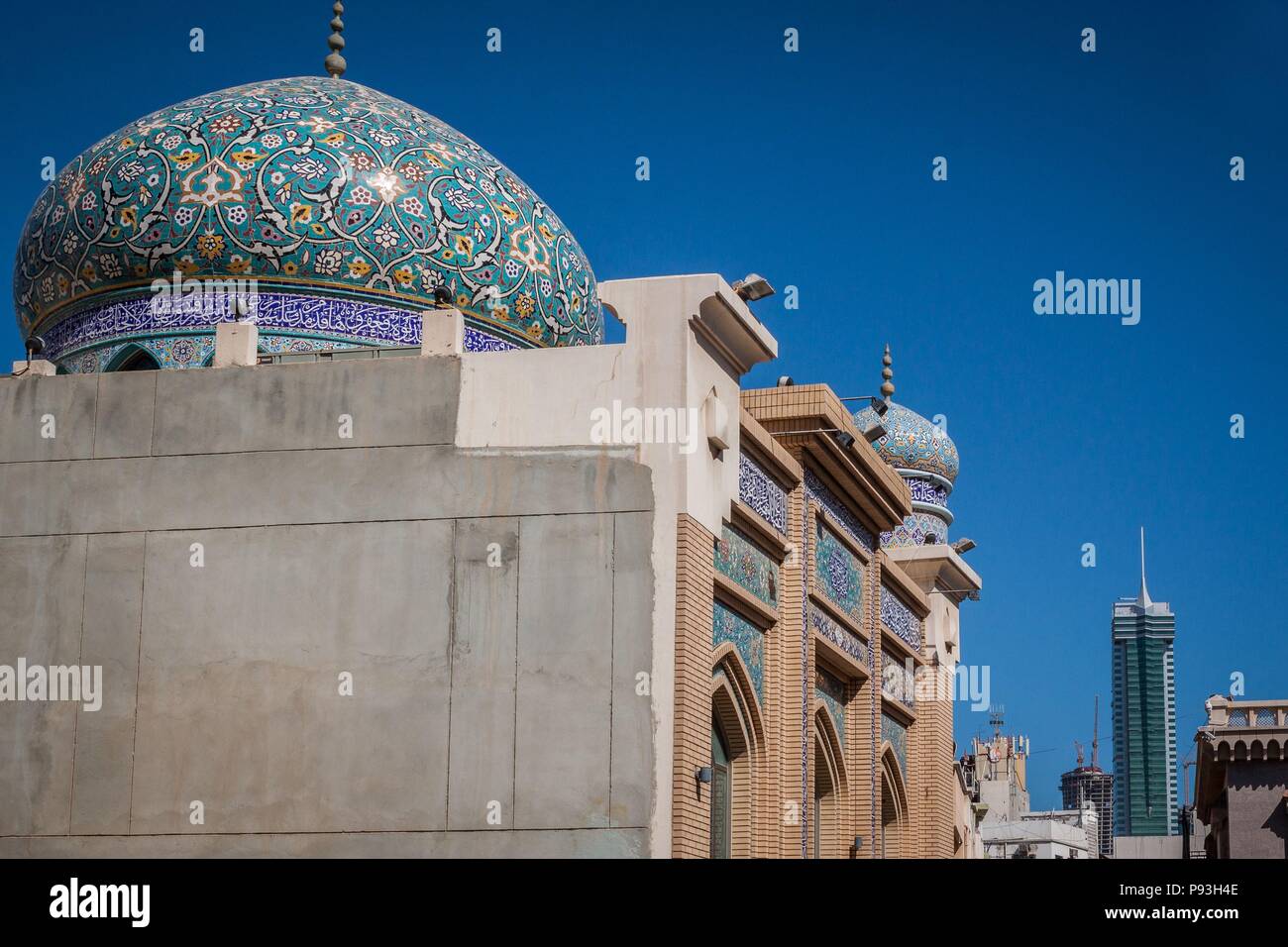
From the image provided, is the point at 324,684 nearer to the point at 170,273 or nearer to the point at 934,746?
the point at 170,273

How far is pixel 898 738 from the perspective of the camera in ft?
66.3

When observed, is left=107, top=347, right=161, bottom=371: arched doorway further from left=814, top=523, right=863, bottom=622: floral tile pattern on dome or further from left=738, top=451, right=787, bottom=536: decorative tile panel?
left=814, top=523, right=863, bottom=622: floral tile pattern on dome

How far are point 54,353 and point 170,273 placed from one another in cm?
132

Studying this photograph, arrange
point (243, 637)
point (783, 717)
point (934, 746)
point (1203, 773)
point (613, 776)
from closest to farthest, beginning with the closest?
point (613, 776) → point (243, 637) → point (783, 717) → point (934, 746) → point (1203, 773)

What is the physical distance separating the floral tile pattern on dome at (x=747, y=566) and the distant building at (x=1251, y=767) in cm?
2316

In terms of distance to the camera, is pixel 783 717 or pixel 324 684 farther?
pixel 783 717

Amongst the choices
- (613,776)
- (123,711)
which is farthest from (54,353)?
(613,776)

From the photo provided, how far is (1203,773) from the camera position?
42219 mm

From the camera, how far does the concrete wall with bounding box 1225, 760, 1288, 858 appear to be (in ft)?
118

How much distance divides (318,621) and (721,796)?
3.27 meters

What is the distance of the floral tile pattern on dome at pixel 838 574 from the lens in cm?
1673

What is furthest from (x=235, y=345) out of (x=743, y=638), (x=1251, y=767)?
(x=1251, y=767)

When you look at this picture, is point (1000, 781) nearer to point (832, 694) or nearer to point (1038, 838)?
point (1038, 838)

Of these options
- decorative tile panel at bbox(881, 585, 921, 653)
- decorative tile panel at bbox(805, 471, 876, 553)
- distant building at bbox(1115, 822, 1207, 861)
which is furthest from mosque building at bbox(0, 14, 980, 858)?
distant building at bbox(1115, 822, 1207, 861)
